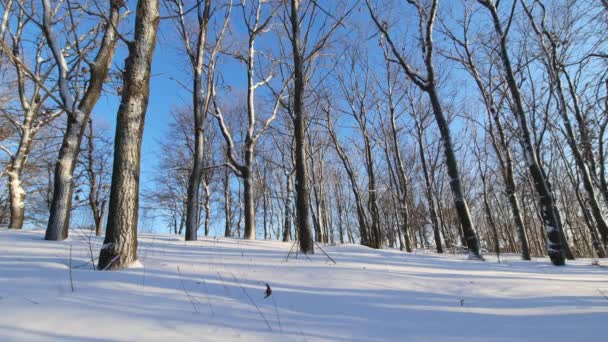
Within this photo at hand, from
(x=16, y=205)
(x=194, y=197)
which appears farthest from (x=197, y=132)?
(x=16, y=205)

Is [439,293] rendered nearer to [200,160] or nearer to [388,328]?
[388,328]

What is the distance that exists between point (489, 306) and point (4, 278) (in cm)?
429

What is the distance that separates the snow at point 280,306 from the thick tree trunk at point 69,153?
241 centimetres

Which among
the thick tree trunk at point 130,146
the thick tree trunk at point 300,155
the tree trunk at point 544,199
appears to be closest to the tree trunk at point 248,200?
the thick tree trunk at point 300,155

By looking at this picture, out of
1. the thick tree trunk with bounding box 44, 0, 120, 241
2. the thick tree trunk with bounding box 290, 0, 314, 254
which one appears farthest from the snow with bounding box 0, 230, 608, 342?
the thick tree trunk with bounding box 44, 0, 120, 241

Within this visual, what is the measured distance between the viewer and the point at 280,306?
2.28 m

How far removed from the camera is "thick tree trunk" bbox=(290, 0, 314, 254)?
541 centimetres

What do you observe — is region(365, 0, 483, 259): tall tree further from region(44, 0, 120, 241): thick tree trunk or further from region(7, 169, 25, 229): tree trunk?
region(7, 169, 25, 229): tree trunk

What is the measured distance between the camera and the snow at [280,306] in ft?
5.73

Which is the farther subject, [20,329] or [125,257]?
[125,257]

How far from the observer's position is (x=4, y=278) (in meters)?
2.55

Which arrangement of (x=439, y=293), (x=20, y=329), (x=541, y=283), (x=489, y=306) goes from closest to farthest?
1. (x=20, y=329)
2. (x=489, y=306)
3. (x=439, y=293)
4. (x=541, y=283)

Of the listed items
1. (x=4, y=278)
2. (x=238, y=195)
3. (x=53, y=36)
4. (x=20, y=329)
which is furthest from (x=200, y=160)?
(x=238, y=195)

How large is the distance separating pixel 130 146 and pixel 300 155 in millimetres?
3102
